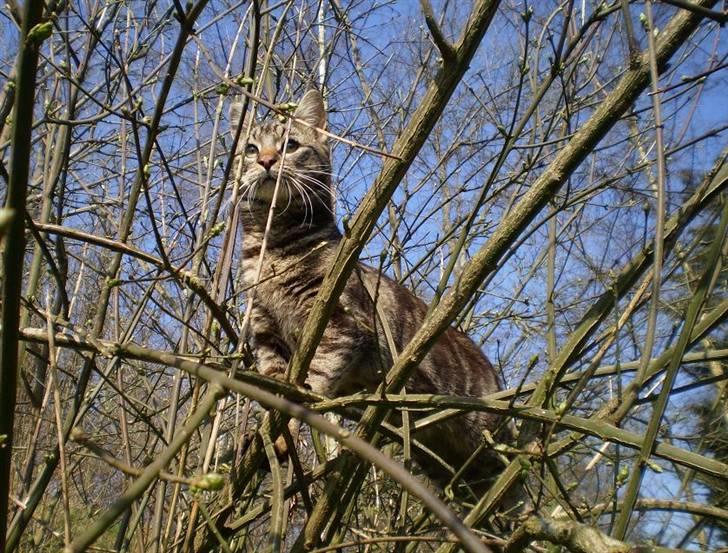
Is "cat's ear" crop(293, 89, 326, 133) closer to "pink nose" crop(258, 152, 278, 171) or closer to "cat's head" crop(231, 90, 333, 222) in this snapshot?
"cat's head" crop(231, 90, 333, 222)

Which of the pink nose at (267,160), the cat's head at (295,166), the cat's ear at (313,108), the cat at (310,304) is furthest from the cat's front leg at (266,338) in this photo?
the cat's ear at (313,108)

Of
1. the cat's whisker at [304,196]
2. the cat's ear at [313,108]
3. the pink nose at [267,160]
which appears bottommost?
the cat's whisker at [304,196]

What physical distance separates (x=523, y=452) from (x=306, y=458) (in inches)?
143

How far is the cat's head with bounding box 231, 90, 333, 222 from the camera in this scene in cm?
390

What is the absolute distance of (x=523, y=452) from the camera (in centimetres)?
150

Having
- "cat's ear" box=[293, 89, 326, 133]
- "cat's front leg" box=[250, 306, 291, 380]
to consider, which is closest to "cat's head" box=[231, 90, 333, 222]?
"cat's ear" box=[293, 89, 326, 133]

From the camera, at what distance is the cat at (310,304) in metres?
3.62

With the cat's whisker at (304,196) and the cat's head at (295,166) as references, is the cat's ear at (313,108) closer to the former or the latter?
the cat's head at (295,166)

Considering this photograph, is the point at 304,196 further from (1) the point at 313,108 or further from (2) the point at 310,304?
(2) the point at 310,304

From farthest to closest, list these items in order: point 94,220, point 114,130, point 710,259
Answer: point 114,130 < point 94,220 < point 710,259

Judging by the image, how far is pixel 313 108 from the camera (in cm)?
420

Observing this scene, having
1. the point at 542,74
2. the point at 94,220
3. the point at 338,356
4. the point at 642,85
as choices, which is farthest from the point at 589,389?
the point at 94,220

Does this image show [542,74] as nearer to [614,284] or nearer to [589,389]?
[589,389]

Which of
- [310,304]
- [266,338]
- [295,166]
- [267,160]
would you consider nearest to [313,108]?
[295,166]
